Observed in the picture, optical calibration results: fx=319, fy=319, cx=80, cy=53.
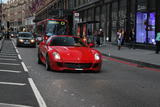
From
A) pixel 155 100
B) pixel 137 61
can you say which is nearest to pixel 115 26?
pixel 137 61

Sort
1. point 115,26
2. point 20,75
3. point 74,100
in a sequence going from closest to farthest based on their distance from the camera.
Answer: point 74,100, point 20,75, point 115,26

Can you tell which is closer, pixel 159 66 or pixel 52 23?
pixel 159 66

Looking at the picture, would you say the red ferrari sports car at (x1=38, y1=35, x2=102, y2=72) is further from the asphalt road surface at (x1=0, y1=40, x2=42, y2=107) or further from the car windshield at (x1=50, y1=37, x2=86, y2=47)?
the asphalt road surface at (x1=0, y1=40, x2=42, y2=107)

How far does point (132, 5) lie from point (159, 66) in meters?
17.0

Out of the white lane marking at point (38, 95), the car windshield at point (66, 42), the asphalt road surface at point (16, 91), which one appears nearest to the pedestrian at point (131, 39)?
the car windshield at point (66, 42)

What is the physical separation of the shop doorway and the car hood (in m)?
15.9

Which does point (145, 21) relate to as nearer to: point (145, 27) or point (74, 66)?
point (145, 27)

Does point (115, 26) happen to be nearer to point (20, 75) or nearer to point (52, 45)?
point (52, 45)

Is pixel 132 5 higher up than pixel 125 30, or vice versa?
pixel 132 5

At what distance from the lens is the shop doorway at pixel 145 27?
1033 inches

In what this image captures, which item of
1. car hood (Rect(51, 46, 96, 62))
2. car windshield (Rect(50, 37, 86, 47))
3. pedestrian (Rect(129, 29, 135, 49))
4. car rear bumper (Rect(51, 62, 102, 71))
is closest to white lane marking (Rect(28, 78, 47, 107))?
car rear bumper (Rect(51, 62, 102, 71))

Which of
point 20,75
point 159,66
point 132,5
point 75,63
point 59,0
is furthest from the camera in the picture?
point 59,0

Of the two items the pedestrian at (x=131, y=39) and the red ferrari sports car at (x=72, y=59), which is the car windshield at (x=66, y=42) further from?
the pedestrian at (x=131, y=39)

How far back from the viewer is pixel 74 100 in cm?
646
